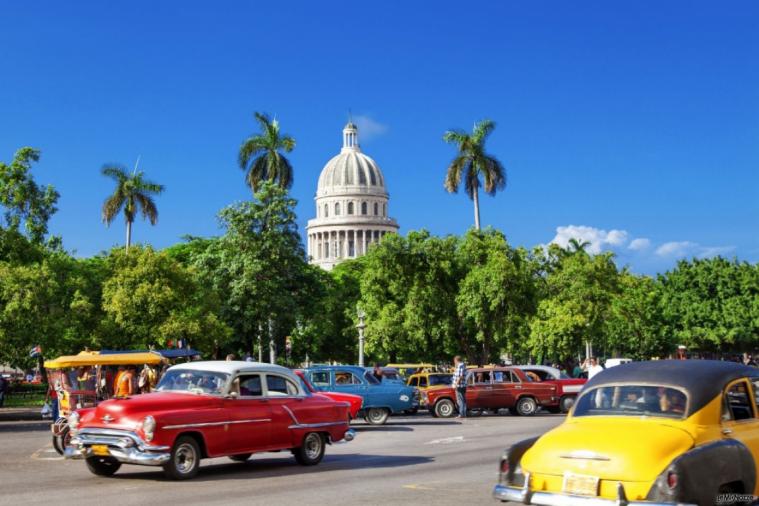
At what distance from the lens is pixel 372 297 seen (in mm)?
54625

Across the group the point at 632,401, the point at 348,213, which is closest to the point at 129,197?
the point at 632,401

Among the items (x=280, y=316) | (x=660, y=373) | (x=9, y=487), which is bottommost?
(x=9, y=487)

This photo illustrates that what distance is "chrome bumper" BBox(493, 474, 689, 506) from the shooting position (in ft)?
27.5

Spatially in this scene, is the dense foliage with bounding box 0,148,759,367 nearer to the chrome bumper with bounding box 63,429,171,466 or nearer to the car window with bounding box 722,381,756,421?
the chrome bumper with bounding box 63,429,171,466

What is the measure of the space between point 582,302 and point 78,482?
176ft

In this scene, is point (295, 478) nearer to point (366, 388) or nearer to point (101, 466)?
point (101, 466)

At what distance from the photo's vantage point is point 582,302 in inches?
2537

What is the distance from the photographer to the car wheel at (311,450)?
52.4ft

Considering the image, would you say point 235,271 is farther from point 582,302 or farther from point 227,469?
point 227,469

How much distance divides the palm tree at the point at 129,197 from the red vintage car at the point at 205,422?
4712cm

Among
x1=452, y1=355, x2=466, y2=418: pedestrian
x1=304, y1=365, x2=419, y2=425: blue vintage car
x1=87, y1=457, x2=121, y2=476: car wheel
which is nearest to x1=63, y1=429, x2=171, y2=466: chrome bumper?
x1=87, y1=457, x2=121, y2=476: car wheel

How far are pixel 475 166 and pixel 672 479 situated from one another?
56570 millimetres

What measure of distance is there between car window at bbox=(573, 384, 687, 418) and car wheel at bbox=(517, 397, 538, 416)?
20782 millimetres

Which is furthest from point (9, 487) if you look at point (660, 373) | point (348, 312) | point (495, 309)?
point (348, 312)
